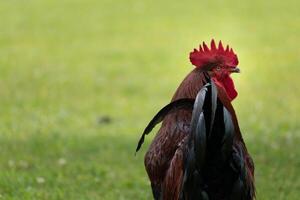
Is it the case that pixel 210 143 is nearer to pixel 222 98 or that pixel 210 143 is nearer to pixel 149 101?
pixel 222 98

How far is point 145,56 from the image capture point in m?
19.7

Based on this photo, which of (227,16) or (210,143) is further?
(227,16)

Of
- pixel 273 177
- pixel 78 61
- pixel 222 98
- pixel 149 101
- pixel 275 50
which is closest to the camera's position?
pixel 222 98

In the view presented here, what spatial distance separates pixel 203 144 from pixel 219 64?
1285 millimetres

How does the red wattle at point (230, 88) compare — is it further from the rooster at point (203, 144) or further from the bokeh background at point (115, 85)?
A: the bokeh background at point (115, 85)

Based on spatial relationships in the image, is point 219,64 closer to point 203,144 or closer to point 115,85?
point 203,144

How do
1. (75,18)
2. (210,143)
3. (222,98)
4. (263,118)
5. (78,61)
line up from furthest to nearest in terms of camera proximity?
1. (75,18)
2. (78,61)
3. (263,118)
4. (222,98)
5. (210,143)

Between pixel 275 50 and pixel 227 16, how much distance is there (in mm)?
4252

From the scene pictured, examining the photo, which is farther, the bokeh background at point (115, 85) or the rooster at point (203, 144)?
the bokeh background at point (115, 85)

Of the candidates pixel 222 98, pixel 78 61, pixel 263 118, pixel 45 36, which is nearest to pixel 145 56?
pixel 78 61

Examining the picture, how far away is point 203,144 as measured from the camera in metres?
5.08

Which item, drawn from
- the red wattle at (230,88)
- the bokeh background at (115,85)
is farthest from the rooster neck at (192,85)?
the bokeh background at (115,85)

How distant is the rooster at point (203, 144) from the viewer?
513 centimetres

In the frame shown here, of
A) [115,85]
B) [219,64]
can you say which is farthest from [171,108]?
[115,85]
